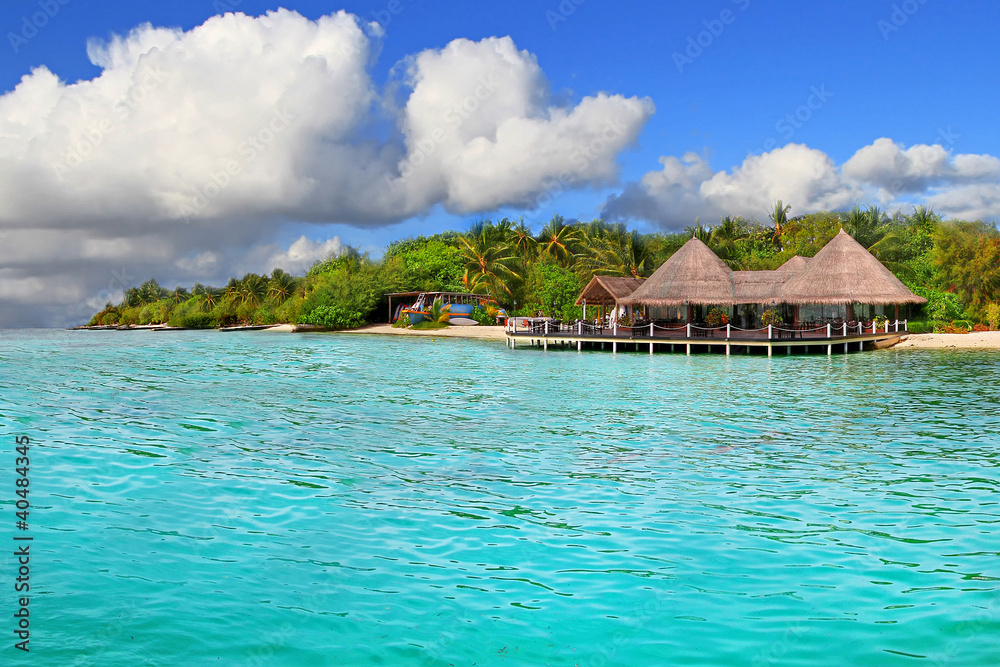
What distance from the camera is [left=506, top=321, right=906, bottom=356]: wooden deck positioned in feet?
97.2

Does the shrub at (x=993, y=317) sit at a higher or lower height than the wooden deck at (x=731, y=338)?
higher

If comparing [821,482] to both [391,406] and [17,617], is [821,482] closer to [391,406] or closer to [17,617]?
[17,617]

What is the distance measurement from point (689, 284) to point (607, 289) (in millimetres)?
4130

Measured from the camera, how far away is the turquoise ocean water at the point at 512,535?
501 cm

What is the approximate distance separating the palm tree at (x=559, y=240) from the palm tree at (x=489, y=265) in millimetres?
2972

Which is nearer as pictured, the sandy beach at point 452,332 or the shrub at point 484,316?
the sandy beach at point 452,332

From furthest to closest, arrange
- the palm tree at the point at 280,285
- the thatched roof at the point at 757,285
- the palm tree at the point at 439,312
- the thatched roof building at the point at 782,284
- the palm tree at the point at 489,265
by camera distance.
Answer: the palm tree at the point at 280,285
the palm tree at the point at 489,265
the palm tree at the point at 439,312
the thatched roof at the point at 757,285
the thatched roof building at the point at 782,284

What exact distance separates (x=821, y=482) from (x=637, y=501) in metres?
2.61

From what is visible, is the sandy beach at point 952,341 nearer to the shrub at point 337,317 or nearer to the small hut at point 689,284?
the small hut at point 689,284

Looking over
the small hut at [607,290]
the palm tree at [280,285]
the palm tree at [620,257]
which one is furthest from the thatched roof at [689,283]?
the palm tree at [280,285]

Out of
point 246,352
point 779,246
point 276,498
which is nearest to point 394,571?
point 276,498

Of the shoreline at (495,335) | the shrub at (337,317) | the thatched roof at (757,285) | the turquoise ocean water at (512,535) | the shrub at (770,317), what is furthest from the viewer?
the shrub at (337,317)

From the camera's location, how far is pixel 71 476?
9641 mm

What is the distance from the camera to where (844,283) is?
1281 inches
